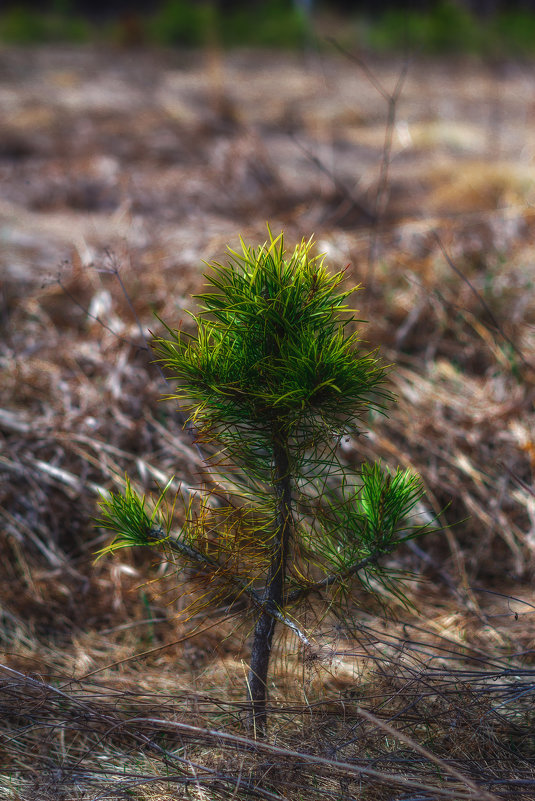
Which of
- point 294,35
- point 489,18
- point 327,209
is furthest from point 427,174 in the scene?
point 489,18

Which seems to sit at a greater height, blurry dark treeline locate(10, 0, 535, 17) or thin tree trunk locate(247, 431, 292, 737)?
blurry dark treeline locate(10, 0, 535, 17)

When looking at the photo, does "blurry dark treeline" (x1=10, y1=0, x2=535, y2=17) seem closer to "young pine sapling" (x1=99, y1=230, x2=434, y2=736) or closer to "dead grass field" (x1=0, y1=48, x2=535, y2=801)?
"dead grass field" (x1=0, y1=48, x2=535, y2=801)

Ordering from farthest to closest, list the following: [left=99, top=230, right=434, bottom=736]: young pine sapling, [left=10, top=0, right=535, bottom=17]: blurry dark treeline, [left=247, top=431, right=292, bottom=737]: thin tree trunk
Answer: [left=10, top=0, right=535, bottom=17]: blurry dark treeline
[left=247, top=431, right=292, bottom=737]: thin tree trunk
[left=99, top=230, right=434, bottom=736]: young pine sapling

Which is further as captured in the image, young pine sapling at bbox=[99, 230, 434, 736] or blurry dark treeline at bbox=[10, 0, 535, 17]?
blurry dark treeline at bbox=[10, 0, 535, 17]

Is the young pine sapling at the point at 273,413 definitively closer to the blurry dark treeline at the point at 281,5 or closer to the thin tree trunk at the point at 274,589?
the thin tree trunk at the point at 274,589

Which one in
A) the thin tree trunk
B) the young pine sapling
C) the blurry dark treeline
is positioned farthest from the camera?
the blurry dark treeline

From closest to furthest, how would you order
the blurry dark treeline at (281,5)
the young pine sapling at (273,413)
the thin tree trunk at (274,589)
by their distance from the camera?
the young pine sapling at (273,413)
the thin tree trunk at (274,589)
the blurry dark treeline at (281,5)

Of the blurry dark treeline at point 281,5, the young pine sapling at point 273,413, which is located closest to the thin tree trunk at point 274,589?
the young pine sapling at point 273,413

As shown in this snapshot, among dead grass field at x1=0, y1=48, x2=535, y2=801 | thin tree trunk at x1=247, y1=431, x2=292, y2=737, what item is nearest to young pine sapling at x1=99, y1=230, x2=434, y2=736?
thin tree trunk at x1=247, y1=431, x2=292, y2=737
